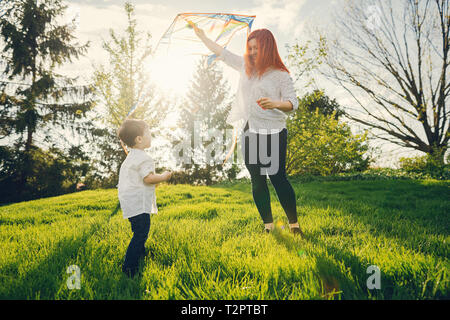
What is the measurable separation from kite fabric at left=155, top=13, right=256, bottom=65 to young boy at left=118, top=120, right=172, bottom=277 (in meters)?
1.67

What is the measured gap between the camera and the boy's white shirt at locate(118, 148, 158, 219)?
1.74 meters

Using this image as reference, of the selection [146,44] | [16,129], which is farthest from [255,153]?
[16,129]

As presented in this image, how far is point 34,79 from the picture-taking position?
12.9m

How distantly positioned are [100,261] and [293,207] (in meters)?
1.82

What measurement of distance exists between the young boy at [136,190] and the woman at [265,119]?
104 centimetres

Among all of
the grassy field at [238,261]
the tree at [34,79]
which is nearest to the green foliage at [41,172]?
the tree at [34,79]

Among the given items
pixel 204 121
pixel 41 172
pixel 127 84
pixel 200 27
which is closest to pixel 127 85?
pixel 127 84

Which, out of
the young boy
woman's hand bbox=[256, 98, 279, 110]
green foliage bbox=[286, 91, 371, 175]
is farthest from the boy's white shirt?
green foliage bbox=[286, 91, 371, 175]

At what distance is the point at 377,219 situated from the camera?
9.55ft

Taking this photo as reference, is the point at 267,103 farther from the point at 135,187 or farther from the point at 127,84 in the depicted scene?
the point at 127,84

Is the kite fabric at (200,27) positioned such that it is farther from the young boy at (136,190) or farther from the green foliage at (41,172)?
the green foliage at (41,172)

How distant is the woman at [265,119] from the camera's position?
229cm

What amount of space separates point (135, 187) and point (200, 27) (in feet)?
7.84
